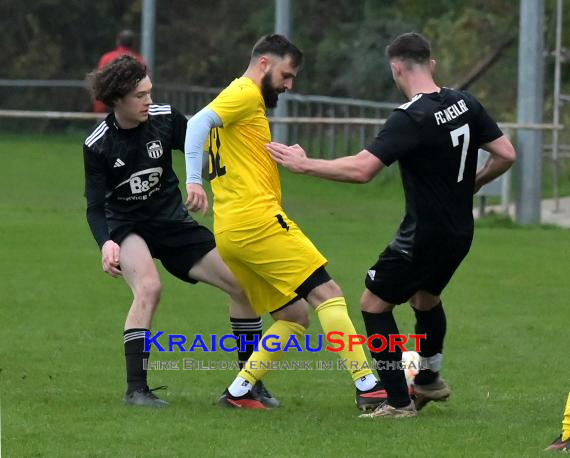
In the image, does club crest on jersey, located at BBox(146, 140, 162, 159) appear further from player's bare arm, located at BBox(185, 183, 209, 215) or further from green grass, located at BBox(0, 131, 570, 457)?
green grass, located at BBox(0, 131, 570, 457)

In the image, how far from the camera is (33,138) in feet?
94.9

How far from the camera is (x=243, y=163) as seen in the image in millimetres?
7348

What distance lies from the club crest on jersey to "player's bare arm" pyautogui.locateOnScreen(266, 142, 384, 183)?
1143 mm

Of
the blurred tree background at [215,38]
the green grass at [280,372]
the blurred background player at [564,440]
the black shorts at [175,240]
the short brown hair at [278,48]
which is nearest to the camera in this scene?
the blurred background player at [564,440]

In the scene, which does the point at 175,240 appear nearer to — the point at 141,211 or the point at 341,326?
the point at 141,211

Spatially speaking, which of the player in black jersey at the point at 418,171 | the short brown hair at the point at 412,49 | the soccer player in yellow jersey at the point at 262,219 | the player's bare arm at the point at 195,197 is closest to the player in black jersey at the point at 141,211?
the soccer player in yellow jersey at the point at 262,219

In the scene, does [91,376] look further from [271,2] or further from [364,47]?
[271,2]

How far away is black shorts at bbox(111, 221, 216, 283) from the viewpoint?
7.76 metres

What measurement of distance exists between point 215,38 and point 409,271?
31.5 m

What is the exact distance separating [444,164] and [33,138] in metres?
22.8

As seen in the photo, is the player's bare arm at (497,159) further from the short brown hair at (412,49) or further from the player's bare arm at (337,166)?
the player's bare arm at (337,166)

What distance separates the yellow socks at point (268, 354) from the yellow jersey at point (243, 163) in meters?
0.58

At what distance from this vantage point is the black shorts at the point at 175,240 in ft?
25.5

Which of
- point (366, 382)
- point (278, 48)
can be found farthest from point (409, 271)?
point (278, 48)
